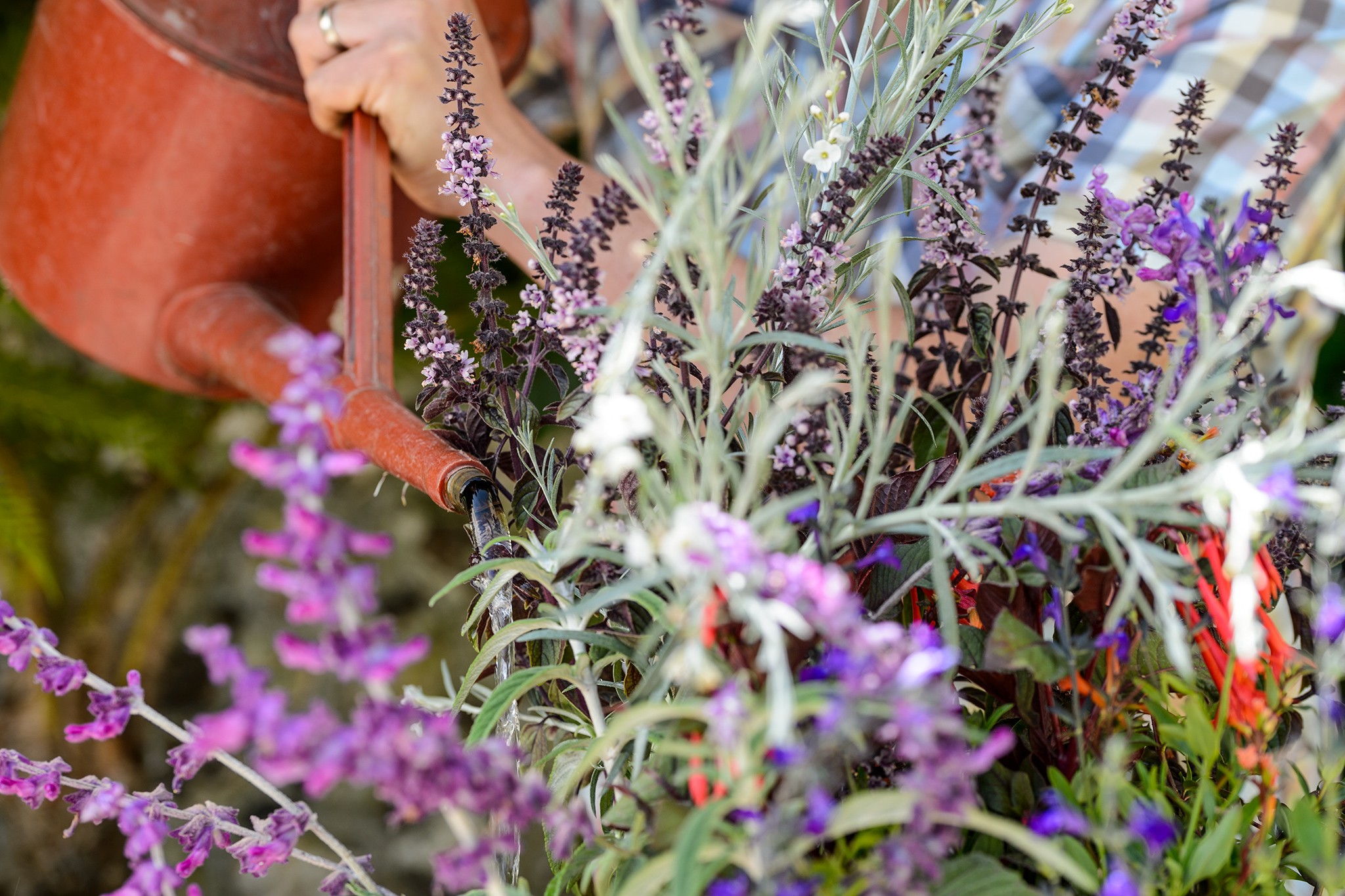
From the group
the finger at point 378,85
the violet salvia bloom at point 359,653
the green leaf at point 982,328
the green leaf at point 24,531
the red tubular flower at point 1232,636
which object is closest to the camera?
the violet salvia bloom at point 359,653

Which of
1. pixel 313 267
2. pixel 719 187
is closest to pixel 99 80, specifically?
pixel 313 267

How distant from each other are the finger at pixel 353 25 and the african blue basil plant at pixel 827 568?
29 centimetres

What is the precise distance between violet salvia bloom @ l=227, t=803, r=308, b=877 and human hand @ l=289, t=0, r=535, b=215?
17.3 inches

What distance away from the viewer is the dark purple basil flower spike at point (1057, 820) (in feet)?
0.72

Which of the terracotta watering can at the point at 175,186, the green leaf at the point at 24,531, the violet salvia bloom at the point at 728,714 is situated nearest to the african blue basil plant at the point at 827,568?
the violet salvia bloom at the point at 728,714

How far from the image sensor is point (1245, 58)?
100cm

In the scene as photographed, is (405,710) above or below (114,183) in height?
above

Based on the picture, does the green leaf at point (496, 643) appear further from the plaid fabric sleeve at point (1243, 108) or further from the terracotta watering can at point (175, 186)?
the plaid fabric sleeve at point (1243, 108)

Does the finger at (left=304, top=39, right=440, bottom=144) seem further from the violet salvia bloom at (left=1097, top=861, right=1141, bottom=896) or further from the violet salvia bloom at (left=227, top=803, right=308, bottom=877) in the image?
the violet salvia bloom at (left=1097, top=861, right=1141, bottom=896)

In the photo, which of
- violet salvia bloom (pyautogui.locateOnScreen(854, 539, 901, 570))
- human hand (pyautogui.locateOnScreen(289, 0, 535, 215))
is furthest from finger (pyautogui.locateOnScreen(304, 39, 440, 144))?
violet salvia bloom (pyautogui.locateOnScreen(854, 539, 901, 570))

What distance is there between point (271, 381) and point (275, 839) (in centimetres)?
36

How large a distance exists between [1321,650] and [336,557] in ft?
0.83

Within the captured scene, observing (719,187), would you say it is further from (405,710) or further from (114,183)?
(114,183)

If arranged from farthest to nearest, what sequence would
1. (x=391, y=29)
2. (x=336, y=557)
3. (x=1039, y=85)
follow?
(x=1039, y=85) → (x=391, y=29) → (x=336, y=557)
